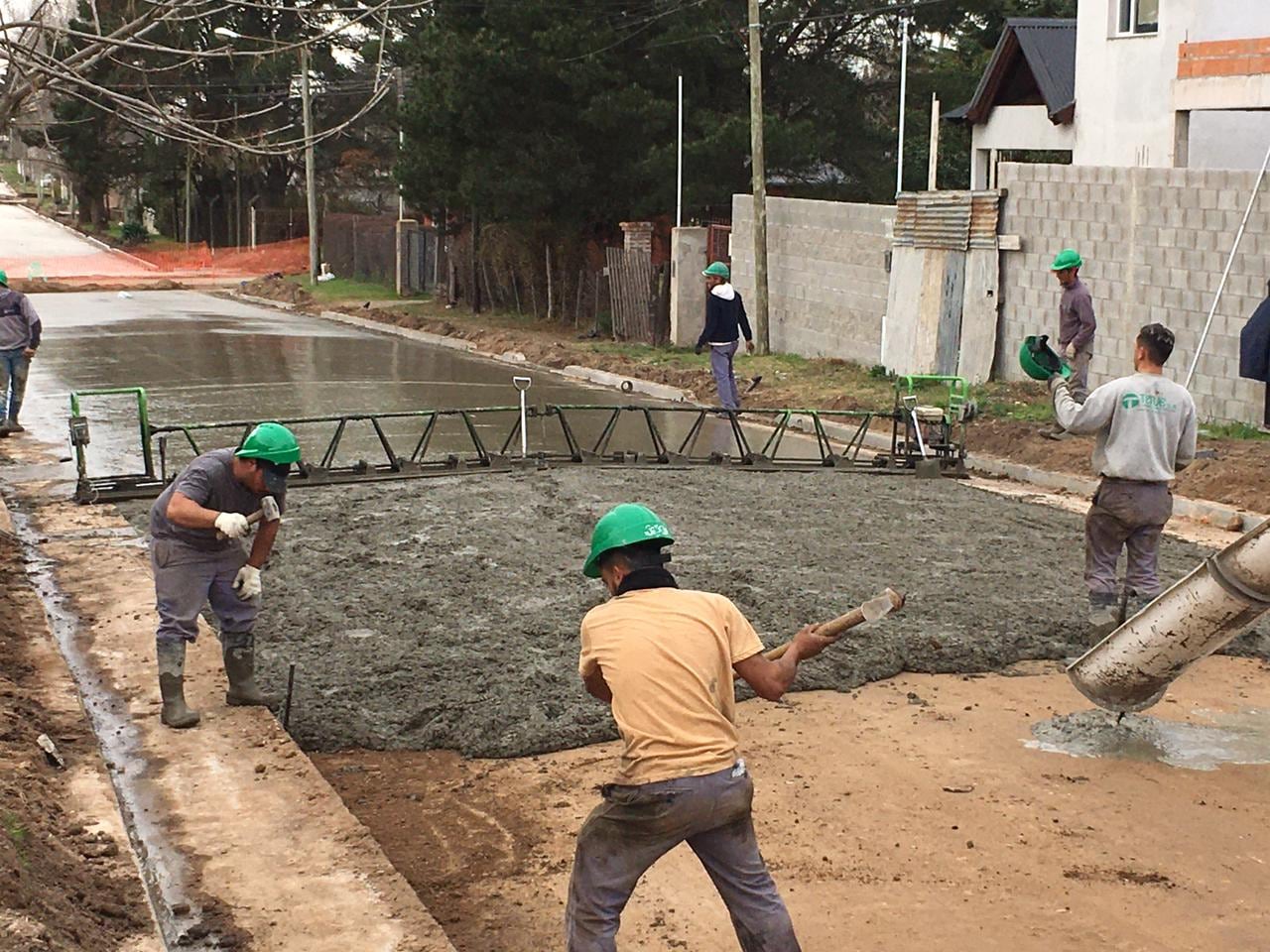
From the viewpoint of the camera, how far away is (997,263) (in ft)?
63.6

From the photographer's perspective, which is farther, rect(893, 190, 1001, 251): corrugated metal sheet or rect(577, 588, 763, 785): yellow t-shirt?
rect(893, 190, 1001, 251): corrugated metal sheet

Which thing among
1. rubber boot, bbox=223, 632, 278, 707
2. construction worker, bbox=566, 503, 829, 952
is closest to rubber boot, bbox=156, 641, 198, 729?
rubber boot, bbox=223, 632, 278, 707

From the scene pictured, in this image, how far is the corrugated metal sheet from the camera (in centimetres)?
1950

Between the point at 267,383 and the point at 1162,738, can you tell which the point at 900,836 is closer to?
the point at 1162,738

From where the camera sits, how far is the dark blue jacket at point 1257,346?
14.2m

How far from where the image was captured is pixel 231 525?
689cm

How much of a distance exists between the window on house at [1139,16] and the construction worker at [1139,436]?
59.3 ft

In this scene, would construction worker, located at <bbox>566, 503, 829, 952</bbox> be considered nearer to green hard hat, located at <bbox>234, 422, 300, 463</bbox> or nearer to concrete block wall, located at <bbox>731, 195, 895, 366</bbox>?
green hard hat, located at <bbox>234, 422, 300, 463</bbox>

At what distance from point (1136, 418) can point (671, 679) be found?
4.46 meters

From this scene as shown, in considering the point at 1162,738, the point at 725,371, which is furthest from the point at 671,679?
the point at 725,371

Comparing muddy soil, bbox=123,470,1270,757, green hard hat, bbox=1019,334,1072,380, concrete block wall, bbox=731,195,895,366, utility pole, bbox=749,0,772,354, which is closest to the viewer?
muddy soil, bbox=123,470,1270,757

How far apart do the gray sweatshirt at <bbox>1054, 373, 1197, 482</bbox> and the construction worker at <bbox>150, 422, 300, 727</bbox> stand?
388 cm

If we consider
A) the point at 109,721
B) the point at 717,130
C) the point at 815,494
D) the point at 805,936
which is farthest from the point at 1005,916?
the point at 717,130

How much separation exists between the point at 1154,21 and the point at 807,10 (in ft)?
28.6
